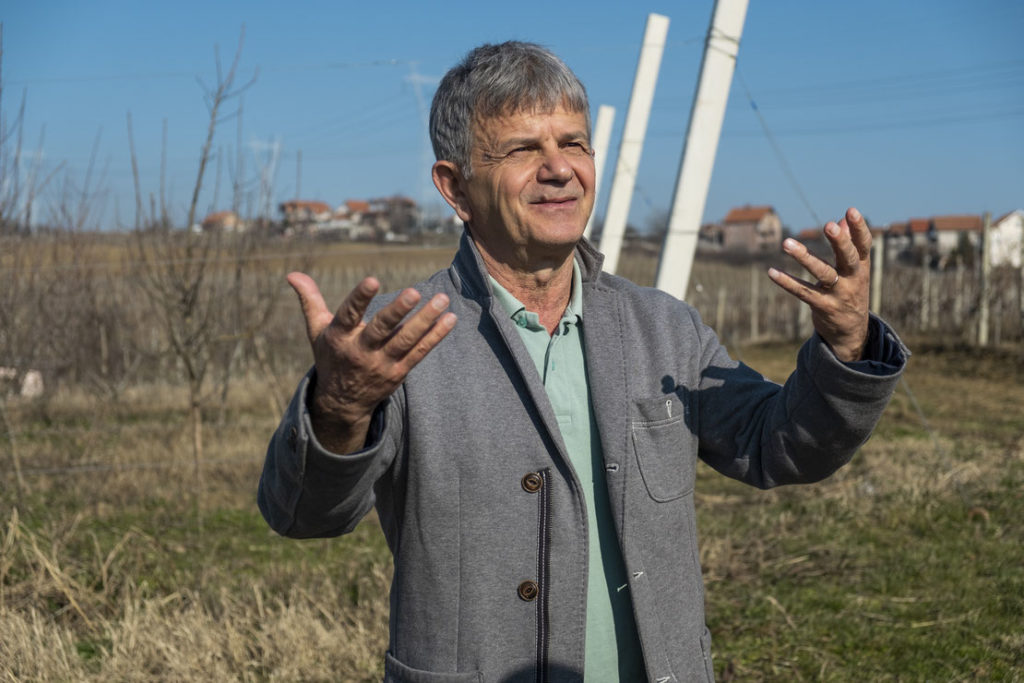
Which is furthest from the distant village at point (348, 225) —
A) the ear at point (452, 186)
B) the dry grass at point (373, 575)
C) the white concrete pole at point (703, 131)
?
the ear at point (452, 186)

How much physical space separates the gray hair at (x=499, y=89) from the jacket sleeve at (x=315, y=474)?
607mm

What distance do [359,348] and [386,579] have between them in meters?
3.64

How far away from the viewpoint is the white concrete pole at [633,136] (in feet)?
23.5

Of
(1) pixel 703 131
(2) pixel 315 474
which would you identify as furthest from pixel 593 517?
(1) pixel 703 131

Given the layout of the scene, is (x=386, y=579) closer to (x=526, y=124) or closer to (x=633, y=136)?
(x=526, y=124)

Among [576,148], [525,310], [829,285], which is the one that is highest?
[576,148]

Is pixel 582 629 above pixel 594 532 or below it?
below

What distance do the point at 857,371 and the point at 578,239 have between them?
1.97 ft

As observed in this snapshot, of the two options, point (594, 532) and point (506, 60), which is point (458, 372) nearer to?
point (594, 532)

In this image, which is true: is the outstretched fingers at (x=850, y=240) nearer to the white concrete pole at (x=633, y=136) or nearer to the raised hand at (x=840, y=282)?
the raised hand at (x=840, y=282)

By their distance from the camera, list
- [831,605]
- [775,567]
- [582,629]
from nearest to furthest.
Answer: [582,629] < [831,605] < [775,567]

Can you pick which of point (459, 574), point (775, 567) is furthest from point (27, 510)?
point (459, 574)

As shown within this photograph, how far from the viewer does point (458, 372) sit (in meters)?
1.82

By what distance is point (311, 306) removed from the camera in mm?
1514
